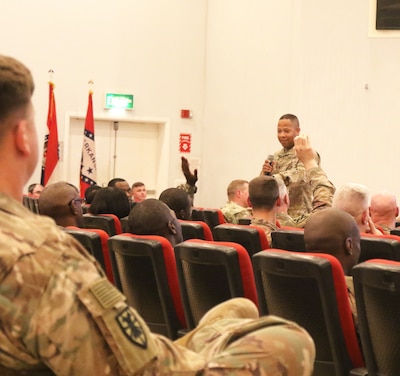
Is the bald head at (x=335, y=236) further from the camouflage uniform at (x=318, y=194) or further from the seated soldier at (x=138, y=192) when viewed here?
the seated soldier at (x=138, y=192)

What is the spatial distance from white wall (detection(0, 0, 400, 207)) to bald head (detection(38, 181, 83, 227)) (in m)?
6.76

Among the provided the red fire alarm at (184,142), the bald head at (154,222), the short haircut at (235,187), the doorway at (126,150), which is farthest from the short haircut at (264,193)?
the red fire alarm at (184,142)

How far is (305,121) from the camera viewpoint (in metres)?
11.0

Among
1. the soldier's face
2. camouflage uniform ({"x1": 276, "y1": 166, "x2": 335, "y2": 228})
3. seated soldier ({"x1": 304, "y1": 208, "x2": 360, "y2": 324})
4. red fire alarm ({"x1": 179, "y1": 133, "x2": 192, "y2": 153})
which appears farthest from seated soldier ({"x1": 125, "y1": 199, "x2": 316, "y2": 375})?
red fire alarm ({"x1": 179, "y1": 133, "x2": 192, "y2": 153})

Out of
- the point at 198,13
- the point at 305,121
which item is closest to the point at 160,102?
the point at 198,13

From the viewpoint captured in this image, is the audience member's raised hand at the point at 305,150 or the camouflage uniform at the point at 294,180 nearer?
the audience member's raised hand at the point at 305,150

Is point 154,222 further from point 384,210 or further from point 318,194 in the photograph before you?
point 384,210

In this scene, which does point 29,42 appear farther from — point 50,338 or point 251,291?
point 50,338

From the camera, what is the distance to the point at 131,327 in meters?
1.33

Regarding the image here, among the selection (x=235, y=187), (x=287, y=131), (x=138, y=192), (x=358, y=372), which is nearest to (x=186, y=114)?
(x=138, y=192)

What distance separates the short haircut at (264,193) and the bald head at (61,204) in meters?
1.18

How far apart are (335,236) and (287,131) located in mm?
4119

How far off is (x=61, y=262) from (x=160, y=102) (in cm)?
1183

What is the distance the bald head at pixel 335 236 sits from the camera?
3328 millimetres
